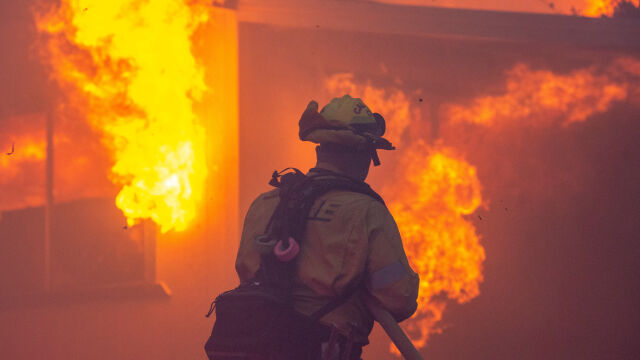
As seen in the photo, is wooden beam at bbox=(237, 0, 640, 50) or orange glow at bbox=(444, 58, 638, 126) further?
orange glow at bbox=(444, 58, 638, 126)

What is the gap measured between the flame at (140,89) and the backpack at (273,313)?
4436 millimetres

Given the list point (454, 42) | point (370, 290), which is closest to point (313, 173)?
point (370, 290)

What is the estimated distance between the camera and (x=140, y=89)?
6.95 m

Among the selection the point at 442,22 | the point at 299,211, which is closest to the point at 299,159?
the point at 442,22

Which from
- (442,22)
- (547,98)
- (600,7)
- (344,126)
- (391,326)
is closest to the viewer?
(391,326)

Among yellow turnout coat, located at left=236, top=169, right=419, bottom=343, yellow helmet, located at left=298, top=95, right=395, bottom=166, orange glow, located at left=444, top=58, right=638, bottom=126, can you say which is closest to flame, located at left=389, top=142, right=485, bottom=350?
orange glow, located at left=444, top=58, right=638, bottom=126

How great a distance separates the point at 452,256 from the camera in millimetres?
8125

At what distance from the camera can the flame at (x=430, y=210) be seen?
314 inches

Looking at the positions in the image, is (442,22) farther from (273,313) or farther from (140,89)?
(273,313)

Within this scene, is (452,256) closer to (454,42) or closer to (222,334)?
(454,42)

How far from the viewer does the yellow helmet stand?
2.97 meters

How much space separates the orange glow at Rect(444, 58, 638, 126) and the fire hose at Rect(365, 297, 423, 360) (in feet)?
20.8

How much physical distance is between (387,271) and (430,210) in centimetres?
568

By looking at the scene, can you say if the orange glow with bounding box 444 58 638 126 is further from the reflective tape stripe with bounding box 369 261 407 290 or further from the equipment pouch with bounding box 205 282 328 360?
the equipment pouch with bounding box 205 282 328 360
